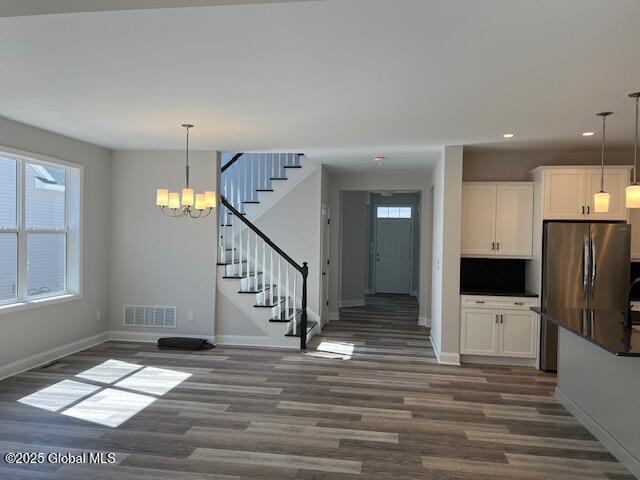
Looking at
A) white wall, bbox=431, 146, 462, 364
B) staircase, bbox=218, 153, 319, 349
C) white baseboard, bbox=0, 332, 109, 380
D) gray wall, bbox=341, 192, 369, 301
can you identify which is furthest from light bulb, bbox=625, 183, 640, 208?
gray wall, bbox=341, 192, 369, 301

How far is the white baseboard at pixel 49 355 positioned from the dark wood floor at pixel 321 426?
13 cm

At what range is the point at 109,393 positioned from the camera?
14.3 feet

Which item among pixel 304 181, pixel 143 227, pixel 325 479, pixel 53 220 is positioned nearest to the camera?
pixel 325 479

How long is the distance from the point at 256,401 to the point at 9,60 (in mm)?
3310

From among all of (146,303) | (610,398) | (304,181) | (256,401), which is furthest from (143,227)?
(610,398)

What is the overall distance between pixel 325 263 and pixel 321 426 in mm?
4475

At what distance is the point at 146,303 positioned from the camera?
640cm

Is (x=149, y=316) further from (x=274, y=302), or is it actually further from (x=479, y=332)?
(x=479, y=332)

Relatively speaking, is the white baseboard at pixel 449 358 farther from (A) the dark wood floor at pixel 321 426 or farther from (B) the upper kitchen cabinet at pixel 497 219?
(B) the upper kitchen cabinet at pixel 497 219

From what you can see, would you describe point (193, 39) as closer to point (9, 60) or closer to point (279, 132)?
point (9, 60)

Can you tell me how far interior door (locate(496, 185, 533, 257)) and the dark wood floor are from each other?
1.52 metres

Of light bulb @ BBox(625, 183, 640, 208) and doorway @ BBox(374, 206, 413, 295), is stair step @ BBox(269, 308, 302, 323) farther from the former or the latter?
doorway @ BBox(374, 206, 413, 295)

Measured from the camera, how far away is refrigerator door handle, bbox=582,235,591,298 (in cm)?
510

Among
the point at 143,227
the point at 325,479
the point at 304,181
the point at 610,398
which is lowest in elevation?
the point at 325,479
